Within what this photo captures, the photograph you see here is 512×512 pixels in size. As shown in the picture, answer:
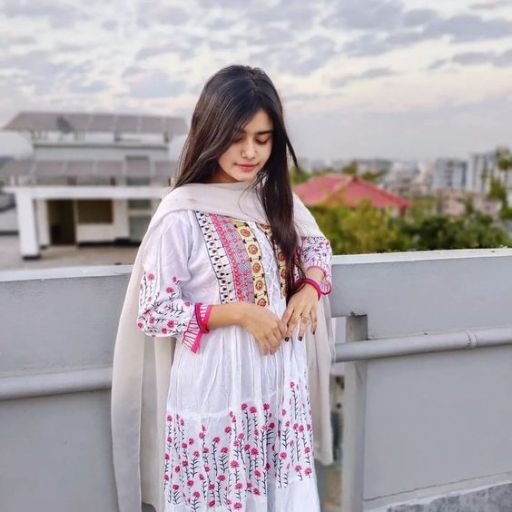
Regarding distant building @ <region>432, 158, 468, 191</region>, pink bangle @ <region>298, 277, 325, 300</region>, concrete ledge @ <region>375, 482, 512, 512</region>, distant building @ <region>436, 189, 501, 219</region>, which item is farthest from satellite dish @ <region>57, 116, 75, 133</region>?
distant building @ <region>432, 158, 468, 191</region>

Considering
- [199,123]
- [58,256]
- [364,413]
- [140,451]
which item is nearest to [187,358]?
[140,451]

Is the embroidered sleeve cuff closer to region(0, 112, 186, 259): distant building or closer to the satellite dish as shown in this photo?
region(0, 112, 186, 259): distant building

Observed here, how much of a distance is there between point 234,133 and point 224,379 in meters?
0.48

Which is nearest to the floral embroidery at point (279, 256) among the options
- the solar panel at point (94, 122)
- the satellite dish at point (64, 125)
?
the solar panel at point (94, 122)

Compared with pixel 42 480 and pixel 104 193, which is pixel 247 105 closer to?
pixel 42 480

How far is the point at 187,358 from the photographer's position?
1.11 metres

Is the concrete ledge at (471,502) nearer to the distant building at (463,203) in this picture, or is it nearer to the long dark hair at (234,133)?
the long dark hair at (234,133)

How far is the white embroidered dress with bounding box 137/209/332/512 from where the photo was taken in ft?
3.46

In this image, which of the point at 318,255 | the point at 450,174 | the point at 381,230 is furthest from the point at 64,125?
the point at 450,174

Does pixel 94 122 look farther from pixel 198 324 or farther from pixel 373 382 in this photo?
pixel 198 324

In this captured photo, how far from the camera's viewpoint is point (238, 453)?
3.62 ft

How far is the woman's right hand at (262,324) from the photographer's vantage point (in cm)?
104

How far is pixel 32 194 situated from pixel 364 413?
23.3 meters

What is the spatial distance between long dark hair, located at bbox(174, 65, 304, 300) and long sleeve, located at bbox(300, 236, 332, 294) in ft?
0.16
